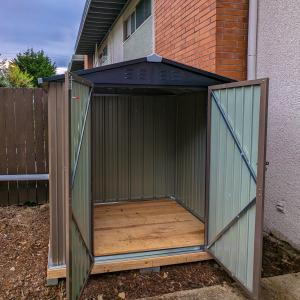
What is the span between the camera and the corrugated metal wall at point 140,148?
5719 mm

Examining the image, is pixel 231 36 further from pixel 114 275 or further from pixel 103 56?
pixel 103 56

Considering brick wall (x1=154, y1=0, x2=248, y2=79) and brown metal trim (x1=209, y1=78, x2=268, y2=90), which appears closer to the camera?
brown metal trim (x1=209, y1=78, x2=268, y2=90)

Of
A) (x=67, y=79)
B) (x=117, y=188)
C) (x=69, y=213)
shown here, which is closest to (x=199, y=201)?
(x=117, y=188)

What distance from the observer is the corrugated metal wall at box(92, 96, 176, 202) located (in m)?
5.77

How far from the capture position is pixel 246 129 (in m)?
3.21

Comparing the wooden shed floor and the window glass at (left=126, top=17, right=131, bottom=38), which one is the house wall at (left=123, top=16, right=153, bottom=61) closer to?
the window glass at (left=126, top=17, right=131, bottom=38)

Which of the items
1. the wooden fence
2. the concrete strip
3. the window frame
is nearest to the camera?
the concrete strip

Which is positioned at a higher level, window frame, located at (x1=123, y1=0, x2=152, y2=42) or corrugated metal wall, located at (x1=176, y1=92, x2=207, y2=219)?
window frame, located at (x1=123, y1=0, x2=152, y2=42)

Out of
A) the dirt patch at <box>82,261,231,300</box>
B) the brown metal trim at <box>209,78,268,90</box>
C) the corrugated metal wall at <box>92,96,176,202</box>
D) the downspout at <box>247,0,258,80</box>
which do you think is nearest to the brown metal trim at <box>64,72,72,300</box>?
the dirt patch at <box>82,261,231,300</box>

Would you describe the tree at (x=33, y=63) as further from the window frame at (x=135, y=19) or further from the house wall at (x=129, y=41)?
the window frame at (x=135, y=19)

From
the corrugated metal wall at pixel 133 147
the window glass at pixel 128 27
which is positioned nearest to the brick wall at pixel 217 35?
the corrugated metal wall at pixel 133 147

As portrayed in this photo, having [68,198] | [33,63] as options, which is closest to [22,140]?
[68,198]

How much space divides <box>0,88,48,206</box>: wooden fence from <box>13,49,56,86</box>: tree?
16768 millimetres

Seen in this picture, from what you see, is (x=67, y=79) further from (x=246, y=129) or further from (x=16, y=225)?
(x=16, y=225)
